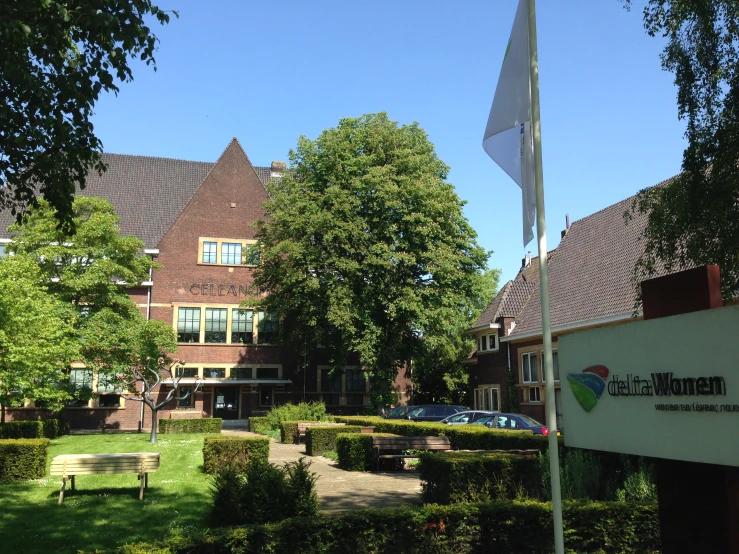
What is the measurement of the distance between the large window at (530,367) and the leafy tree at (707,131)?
72.8ft

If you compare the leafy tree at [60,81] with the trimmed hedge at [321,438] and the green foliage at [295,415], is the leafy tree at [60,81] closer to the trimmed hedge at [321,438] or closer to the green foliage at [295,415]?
the trimmed hedge at [321,438]

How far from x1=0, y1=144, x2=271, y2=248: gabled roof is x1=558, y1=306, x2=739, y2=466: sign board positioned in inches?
1631

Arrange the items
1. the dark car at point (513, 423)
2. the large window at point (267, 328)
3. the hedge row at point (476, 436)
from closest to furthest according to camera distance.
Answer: the hedge row at point (476, 436) → the dark car at point (513, 423) → the large window at point (267, 328)

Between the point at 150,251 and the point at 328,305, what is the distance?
1427cm

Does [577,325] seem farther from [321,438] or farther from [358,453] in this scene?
[358,453]

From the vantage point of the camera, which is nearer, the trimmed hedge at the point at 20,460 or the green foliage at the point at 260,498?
the green foliage at the point at 260,498

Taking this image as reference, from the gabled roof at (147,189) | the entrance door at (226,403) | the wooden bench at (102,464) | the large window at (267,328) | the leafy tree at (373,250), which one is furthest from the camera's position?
the gabled roof at (147,189)

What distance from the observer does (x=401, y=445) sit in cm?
1683

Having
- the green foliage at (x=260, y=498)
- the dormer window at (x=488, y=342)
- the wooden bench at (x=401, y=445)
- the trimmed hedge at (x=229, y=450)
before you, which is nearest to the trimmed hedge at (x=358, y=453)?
the wooden bench at (x=401, y=445)

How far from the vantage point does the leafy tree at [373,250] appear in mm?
34469

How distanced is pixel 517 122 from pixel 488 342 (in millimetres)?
34104

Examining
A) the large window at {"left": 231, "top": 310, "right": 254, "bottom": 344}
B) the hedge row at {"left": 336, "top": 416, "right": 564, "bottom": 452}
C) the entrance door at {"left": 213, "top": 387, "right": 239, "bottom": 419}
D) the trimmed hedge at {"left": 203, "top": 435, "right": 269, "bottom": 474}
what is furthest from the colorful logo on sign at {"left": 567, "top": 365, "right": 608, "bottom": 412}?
the entrance door at {"left": 213, "top": 387, "right": 239, "bottom": 419}

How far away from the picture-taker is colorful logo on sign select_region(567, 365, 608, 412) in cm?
571

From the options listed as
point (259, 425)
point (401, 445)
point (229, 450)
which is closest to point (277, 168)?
point (259, 425)
